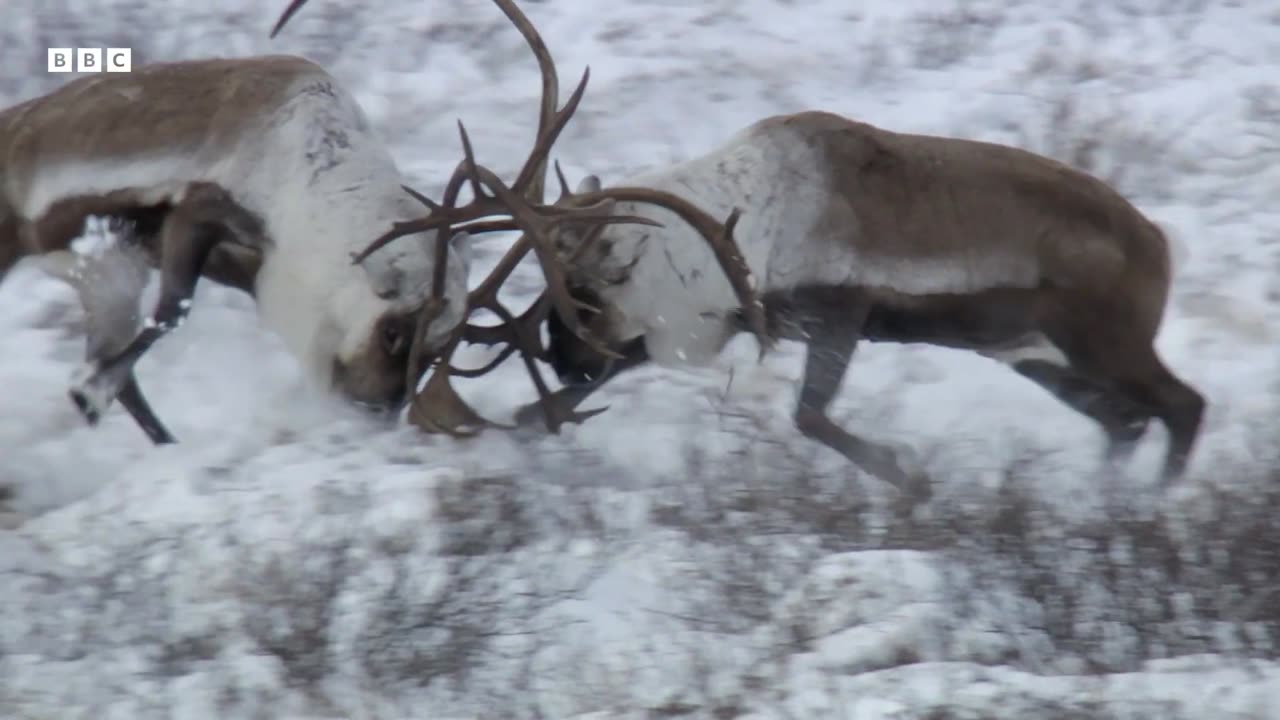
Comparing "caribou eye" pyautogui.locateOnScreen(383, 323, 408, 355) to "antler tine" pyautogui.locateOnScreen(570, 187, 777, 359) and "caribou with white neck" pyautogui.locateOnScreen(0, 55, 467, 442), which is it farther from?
"antler tine" pyautogui.locateOnScreen(570, 187, 777, 359)

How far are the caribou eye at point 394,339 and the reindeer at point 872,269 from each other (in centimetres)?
47

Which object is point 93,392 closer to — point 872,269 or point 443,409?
point 443,409

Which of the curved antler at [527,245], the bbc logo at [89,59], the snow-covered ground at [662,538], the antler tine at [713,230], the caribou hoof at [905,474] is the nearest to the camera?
the snow-covered ground at [662,538]

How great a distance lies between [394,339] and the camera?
534 cm

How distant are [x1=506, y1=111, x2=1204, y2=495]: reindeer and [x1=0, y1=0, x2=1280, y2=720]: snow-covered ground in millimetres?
269

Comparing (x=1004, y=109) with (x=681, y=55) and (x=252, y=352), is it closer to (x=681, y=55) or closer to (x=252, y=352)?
(x=681, y=55)

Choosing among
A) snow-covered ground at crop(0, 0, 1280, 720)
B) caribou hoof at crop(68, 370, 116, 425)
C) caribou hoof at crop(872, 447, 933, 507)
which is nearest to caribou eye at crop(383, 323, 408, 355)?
snow-covered ground at crop(0, 0, 1280, 720)

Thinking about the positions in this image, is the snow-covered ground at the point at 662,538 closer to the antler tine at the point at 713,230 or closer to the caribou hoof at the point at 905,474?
the caribou hoof at the point at 905,474

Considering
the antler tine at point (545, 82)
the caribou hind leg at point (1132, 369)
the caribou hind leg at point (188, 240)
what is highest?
the antler tine at point (545, 82)

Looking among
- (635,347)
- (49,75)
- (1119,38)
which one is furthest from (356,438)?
(1119,38)

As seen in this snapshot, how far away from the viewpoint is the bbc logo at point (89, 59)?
864cm

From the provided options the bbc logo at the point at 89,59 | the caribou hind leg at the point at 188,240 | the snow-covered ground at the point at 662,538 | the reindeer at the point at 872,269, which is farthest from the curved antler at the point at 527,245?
the bbc logo at the point at 89,59

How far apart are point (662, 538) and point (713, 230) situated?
921 millimetres

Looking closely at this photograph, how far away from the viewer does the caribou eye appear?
17.5 feet
